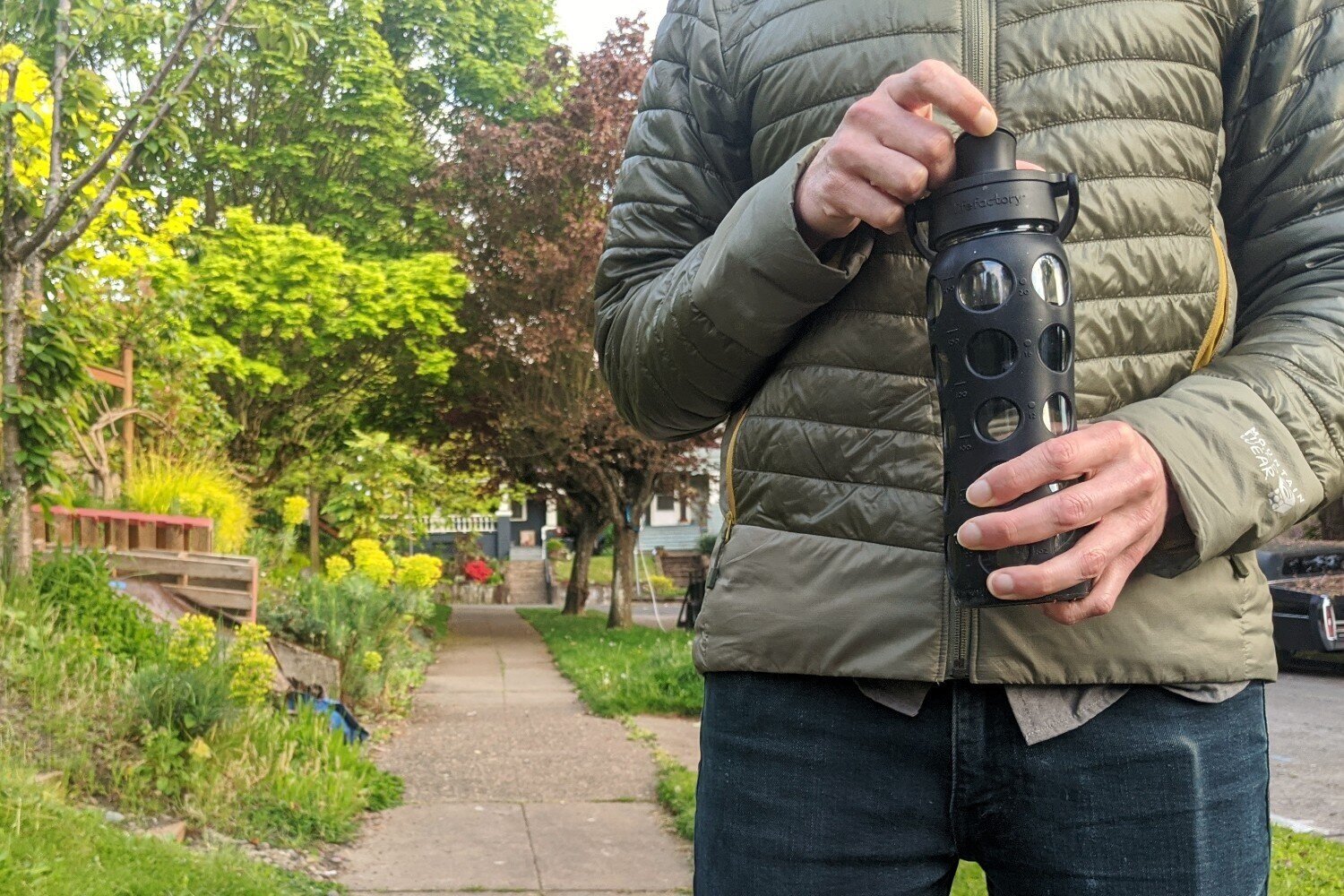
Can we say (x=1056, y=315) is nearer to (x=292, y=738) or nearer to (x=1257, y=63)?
(x=1257, y=63)

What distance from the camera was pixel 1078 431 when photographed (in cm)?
106

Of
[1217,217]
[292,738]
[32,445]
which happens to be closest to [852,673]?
[1217,217]

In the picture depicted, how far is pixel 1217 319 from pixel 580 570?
2018 cm

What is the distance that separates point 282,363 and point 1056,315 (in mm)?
19144

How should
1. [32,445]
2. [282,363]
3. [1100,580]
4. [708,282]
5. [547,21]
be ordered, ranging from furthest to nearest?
[547,21]
[282,363]
[32,445]
[708,282]
[1100,580]

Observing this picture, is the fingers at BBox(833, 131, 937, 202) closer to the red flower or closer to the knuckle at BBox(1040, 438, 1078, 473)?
the knuckle at BBox(1040, 438, 1078, 473)

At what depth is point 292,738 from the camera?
19.1ft

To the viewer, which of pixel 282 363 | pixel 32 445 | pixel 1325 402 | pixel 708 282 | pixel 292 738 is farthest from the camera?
pixel 282 363

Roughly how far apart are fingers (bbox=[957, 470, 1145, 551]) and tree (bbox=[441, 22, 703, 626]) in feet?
49.6

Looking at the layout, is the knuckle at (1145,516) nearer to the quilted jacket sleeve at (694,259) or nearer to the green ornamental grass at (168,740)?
the quilted jacket sleeve at (694,259)

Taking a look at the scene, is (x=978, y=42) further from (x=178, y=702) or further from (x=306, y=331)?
(x=306, y=331)

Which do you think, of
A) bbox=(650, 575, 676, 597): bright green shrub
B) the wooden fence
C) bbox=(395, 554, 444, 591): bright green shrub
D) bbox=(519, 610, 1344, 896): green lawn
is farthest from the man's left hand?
bbox=(650, 575, 676, 597): bright green shrub

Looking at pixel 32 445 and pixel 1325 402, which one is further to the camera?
pixel 32 445

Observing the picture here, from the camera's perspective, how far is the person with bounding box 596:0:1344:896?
119 centimetres
